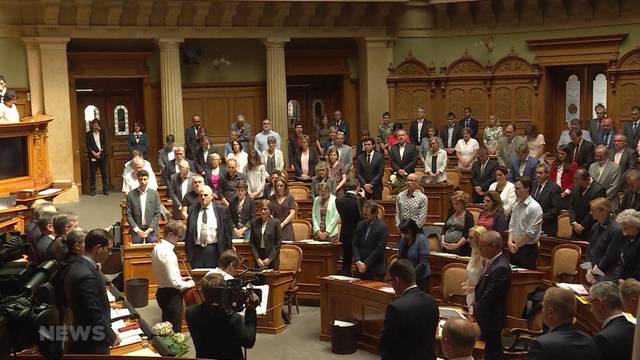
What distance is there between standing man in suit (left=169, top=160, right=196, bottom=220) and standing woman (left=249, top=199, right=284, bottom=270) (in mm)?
2182

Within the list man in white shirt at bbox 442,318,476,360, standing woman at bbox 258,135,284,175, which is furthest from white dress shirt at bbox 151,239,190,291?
standing woman at bbox 258,135,284,175

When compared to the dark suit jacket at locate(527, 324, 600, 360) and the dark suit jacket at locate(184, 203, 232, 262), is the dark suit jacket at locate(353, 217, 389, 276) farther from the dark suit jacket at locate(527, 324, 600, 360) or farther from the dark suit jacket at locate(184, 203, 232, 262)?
the dark suit jacket at locate(527, 324, 600, 360)

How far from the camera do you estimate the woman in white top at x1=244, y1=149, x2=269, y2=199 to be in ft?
40.8

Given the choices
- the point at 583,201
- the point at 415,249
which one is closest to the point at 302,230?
the point at 415,249

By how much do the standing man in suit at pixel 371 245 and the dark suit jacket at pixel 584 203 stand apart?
253 centimetres

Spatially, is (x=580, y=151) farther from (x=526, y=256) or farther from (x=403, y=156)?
(x=526, y=256)

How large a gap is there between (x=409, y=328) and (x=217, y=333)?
1416 millimetres

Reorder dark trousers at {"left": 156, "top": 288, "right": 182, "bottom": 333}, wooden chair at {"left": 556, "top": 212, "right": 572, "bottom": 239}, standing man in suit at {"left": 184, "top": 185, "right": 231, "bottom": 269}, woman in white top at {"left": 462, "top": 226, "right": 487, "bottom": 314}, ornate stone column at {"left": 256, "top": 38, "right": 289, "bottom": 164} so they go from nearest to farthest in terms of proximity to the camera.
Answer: woman in white top at {"left": 462, "top": 226, "right": 487, "bottom": 314}, dark trousers at {"left": 156, "top": 288, "right": 182, "bottom": 333}, standing man in suit at {"left": 184, "top": 185, "right": 231, "bottom": 269}, wooden chair at {"left": 556, "top": 212, "right": 572, "bottom": 239}, ornate stone column at {"left": 256, "top": 38, "right": 289, "bottom": 164}

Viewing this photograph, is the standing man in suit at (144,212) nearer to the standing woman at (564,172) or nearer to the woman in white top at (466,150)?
the standing woman at (564,172)

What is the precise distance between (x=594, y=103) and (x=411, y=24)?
481 cm

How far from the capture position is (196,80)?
62.6 feet

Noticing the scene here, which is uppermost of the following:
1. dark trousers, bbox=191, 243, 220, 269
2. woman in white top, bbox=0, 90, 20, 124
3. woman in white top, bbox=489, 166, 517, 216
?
woman in white top, bbox=0, 90, 20, 124

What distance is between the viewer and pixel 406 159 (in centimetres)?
1357

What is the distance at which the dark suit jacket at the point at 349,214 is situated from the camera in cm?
996
